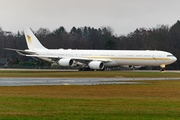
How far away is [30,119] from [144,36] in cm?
13359

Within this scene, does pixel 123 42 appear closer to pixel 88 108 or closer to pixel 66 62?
pixel 66 62

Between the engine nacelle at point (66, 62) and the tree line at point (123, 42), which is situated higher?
the tree line at point (123, 42)

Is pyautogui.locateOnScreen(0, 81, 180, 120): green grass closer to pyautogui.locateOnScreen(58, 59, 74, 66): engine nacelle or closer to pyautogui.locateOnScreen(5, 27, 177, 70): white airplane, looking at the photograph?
pyautogui.locateOnScreen(5, 27, 177, 70): white airplane

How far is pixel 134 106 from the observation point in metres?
21.4

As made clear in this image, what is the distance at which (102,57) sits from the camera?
78375 mm

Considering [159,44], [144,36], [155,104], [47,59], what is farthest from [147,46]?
[155,104]

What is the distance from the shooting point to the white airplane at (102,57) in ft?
241

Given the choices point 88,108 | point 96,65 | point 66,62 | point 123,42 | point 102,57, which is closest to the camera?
point 88,108

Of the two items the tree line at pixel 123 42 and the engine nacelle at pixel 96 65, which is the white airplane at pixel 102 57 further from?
the tree line at pixel 123 42

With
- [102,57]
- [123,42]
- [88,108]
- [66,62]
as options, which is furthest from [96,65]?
[123,42]

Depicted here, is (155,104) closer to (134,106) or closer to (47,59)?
(134,106)

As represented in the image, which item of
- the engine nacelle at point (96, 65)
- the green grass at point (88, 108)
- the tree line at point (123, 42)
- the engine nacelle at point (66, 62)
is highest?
the tree line at point (123, 42)

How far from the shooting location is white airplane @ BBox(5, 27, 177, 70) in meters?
73.3

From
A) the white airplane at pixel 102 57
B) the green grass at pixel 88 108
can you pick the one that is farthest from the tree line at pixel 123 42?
the green grass at pixel 88 108
